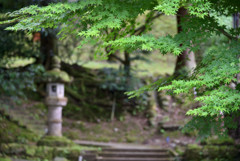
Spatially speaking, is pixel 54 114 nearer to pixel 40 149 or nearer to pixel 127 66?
pixel 40 149

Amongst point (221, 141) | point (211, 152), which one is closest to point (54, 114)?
point (211, 152)

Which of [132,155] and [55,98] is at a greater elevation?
[55,98]

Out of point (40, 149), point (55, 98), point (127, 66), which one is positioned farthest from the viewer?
point (127, 66)

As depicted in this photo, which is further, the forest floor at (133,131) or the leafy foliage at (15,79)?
the forest floor at (133,131)

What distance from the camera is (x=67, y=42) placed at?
13875 mm

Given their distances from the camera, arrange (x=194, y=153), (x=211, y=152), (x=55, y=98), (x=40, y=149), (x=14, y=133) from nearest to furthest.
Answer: (x=211, y=152), (x=40, y=149), (x=194, y=153), (x=55, y=98), (x=14, y=133)

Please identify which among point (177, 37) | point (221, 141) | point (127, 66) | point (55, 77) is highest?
point (127, 66)

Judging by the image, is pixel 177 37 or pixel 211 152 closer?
pixel 177 37

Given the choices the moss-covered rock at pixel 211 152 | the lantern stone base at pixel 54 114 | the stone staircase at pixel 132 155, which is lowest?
the stone staircase at pixel 132 155

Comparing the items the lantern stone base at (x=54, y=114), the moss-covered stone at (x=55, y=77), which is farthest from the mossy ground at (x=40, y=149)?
the moss-covered stone at (x=55, y=77)

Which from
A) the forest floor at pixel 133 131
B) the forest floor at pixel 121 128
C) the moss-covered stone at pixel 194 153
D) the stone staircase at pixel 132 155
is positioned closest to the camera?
the moss-covered stone at pixel 194 153

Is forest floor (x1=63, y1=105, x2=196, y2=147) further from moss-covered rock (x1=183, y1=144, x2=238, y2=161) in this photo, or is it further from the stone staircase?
moss-covered rock (x1=183, y1=144, x2=238, y2=161)

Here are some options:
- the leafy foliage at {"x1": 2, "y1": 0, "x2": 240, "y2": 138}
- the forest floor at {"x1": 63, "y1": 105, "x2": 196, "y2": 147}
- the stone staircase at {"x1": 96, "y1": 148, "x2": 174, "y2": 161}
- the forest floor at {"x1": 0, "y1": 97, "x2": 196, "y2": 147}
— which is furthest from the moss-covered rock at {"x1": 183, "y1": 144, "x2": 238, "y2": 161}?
the leafy foliage at {"x1": 2, "y1": 0, "x2": 240, "y2": 138}

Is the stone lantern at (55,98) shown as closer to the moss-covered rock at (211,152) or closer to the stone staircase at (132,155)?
the stone staircase at (132,155)
